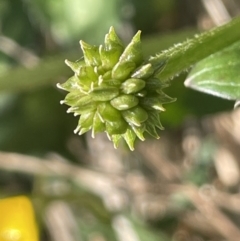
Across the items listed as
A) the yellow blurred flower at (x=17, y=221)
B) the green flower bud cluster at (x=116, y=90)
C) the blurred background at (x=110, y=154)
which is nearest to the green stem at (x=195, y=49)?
the green flower bud cluster at (x=116, y=90)

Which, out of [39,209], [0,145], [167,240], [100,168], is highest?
[0,145]

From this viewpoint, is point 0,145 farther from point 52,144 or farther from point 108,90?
point 108,90

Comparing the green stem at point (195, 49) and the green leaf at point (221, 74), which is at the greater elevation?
the green stem at point (195, 49)

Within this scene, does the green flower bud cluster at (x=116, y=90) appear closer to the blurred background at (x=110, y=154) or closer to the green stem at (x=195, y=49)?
the green stem at (x=195, y=49)

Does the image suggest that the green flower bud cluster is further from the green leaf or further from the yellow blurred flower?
the yellow blurred flower

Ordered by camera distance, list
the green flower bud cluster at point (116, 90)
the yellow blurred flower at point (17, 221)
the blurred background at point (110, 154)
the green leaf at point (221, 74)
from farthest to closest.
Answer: the blurred background at point (110, 154) → the yellow blurred flower at point (17, 221) → the green leaf at point (221, 74) → the green flower bud cluster at point (116, 90)

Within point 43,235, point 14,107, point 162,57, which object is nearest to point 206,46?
point 162,57
